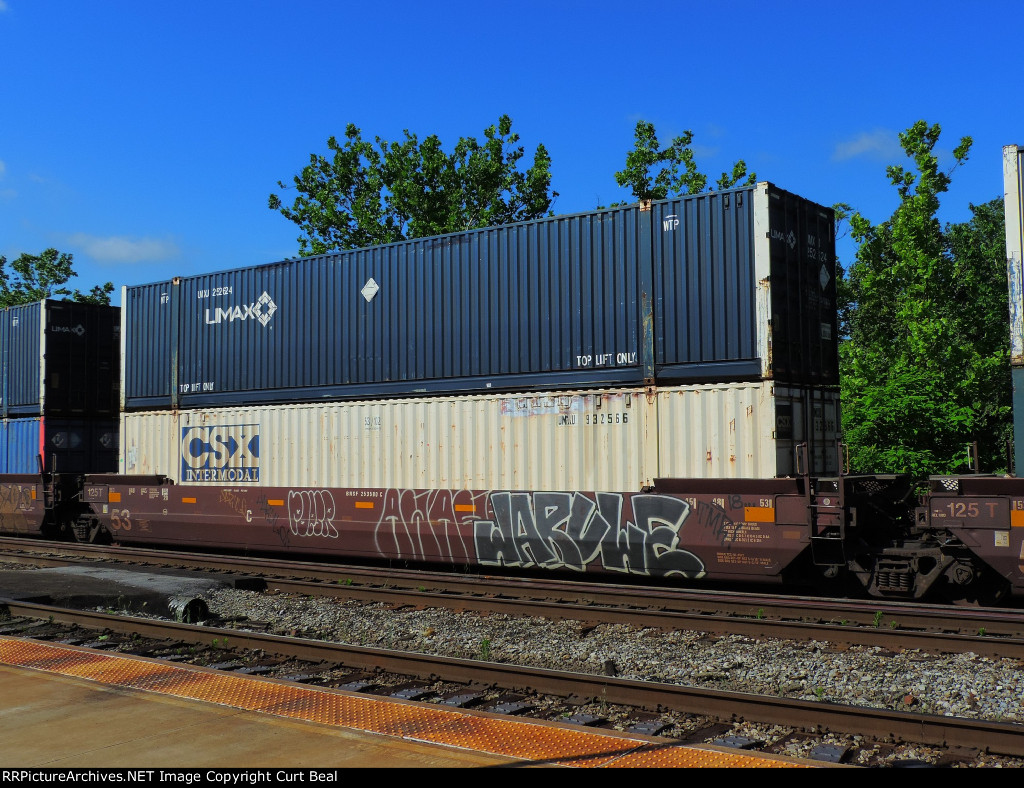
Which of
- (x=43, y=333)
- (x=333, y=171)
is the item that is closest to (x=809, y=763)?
(x=43, y=333)

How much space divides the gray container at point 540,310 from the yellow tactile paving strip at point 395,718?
7.08 m

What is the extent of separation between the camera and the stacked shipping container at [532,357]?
12.1 m

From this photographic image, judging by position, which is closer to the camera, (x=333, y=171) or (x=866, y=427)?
(x=866, y=427)

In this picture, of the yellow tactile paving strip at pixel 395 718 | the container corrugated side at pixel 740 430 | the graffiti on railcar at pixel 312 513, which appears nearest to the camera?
the yellow tactile paving strip at pixel 395 718

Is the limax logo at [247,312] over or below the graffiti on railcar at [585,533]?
over

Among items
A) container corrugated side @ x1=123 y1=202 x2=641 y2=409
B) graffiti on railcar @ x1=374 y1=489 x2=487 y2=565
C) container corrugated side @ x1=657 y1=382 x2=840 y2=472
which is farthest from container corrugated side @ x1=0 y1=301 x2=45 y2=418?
container corrugated side @ x1=657 y1=382 x2=840 y2=472

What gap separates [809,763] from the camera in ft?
17.3

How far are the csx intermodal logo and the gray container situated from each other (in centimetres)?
58

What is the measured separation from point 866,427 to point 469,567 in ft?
39.3

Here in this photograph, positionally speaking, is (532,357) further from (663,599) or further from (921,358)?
(921,358)

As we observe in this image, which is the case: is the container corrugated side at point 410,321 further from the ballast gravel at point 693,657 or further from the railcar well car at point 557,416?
the ballast gravel at point 693,657

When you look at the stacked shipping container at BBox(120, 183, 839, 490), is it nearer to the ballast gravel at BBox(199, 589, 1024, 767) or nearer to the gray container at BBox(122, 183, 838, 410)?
the gray container at BBox(122, 183, 838, 410)

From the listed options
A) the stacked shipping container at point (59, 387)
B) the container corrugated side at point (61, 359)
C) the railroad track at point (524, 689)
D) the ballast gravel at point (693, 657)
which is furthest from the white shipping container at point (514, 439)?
the railroad track at point (524, 689)
